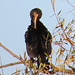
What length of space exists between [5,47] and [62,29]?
0.93 meters

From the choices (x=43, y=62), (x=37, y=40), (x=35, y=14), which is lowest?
(x=43, y=62)

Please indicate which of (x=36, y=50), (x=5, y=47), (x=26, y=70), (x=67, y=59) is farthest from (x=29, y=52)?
(x=67, y=59)

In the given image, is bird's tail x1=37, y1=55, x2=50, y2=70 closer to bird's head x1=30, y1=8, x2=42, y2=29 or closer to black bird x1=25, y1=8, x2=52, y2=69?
black bird x1=25, y1=8, x2=52, y2=69

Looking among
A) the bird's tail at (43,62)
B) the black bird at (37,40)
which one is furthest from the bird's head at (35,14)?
the bird's tail at (43,62)

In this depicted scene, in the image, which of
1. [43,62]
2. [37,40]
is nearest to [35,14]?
[37,40]

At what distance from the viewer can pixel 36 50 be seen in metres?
2.91

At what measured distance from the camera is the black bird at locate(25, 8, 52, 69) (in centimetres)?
291

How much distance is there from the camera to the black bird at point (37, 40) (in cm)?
291

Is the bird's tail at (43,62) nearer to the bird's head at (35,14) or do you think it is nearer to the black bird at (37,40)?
the black bird at (37,40)

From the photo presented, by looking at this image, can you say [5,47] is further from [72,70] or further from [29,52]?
[72,70]

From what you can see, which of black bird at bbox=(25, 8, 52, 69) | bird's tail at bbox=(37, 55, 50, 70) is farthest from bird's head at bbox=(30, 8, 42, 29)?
bird's tail at bbox=(37, 55, 50, 70)

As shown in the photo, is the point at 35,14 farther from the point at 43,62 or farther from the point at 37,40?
the point at 43,62

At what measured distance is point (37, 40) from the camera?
2.94 m

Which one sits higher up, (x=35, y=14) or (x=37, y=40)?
(x=35, y=14)
